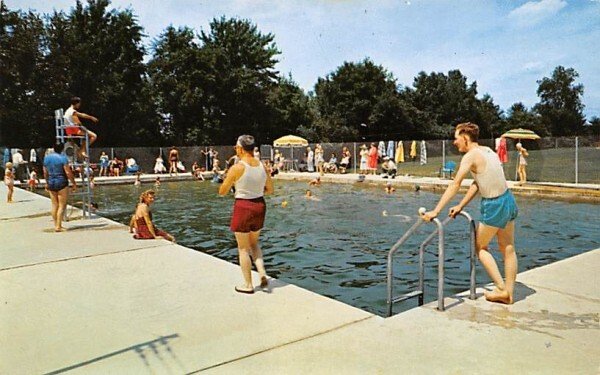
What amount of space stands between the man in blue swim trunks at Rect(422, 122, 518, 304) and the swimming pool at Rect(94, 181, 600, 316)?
1.43 m

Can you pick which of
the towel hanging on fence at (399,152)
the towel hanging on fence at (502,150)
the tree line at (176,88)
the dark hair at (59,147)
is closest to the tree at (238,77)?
the tree line at (176,88)

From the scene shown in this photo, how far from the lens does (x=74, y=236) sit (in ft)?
28.8

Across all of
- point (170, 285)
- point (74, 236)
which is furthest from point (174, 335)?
point (74, 236)

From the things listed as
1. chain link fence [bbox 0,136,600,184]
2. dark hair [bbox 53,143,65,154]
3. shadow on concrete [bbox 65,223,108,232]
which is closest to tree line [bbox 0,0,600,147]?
chain link fence [bbox 0,136,600,184]

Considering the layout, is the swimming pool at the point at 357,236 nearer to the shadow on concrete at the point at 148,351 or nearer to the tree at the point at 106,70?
the shadow on concrete at the point at 148,351

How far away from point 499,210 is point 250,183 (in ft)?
8.31

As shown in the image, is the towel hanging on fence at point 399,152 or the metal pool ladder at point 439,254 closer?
the metal pool ladder at point 439,254

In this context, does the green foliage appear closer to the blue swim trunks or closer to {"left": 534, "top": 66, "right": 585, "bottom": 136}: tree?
{"left": 534, "top": 66, "right": 585, "bottom": 136}: tree

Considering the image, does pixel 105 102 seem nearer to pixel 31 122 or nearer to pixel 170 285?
pixel 31 122

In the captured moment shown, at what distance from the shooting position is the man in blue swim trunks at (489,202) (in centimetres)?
471

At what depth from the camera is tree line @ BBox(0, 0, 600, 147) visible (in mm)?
32656

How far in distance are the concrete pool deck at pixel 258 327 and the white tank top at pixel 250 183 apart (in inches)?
42.1

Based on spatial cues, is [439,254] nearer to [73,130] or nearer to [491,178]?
[491,178]

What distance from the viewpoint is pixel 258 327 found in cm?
421
